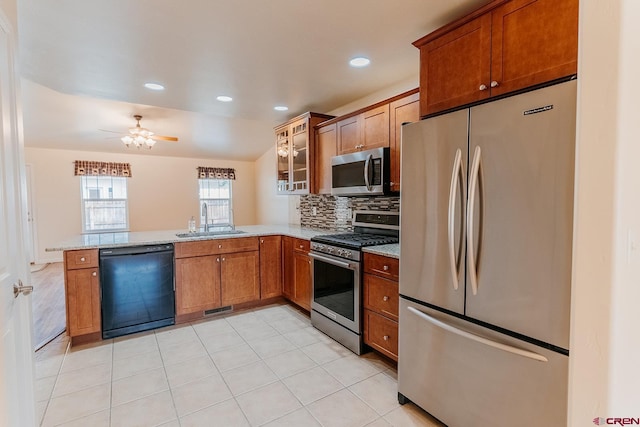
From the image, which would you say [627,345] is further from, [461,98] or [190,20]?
[190,20]

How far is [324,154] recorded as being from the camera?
11.8 feet

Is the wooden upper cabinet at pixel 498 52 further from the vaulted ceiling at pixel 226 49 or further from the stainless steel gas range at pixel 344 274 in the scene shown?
the stainless steel gas range at pixel 344 274

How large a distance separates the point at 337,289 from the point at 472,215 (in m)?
1.59

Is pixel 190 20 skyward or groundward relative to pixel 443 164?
skyward

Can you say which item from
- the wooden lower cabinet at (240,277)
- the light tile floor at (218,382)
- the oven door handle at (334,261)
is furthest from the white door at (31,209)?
the oven door handle at (334,261)

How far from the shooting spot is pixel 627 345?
0.76 meters

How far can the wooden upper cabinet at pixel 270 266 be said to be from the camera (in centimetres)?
380

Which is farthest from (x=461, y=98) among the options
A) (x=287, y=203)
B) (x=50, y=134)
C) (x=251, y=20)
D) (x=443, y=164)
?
(x=50, y=134)

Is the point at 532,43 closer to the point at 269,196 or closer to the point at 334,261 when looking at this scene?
the point at 334,261

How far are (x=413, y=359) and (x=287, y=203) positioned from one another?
3.76 meters

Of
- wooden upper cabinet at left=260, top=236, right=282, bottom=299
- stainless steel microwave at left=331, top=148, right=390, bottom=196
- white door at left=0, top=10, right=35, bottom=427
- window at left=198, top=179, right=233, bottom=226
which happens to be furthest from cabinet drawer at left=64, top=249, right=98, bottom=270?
window at left=198, top=179, right=233, bottom=226

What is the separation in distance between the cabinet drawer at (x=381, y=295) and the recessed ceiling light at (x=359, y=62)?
67.8 inches

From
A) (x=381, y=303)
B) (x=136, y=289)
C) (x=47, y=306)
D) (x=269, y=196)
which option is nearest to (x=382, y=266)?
(x=381, y=303)

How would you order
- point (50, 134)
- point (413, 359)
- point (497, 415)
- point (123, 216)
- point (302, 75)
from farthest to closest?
point (123, 216), point (50, 134), point (302, 75), point (413, 359), point (497, 415)
